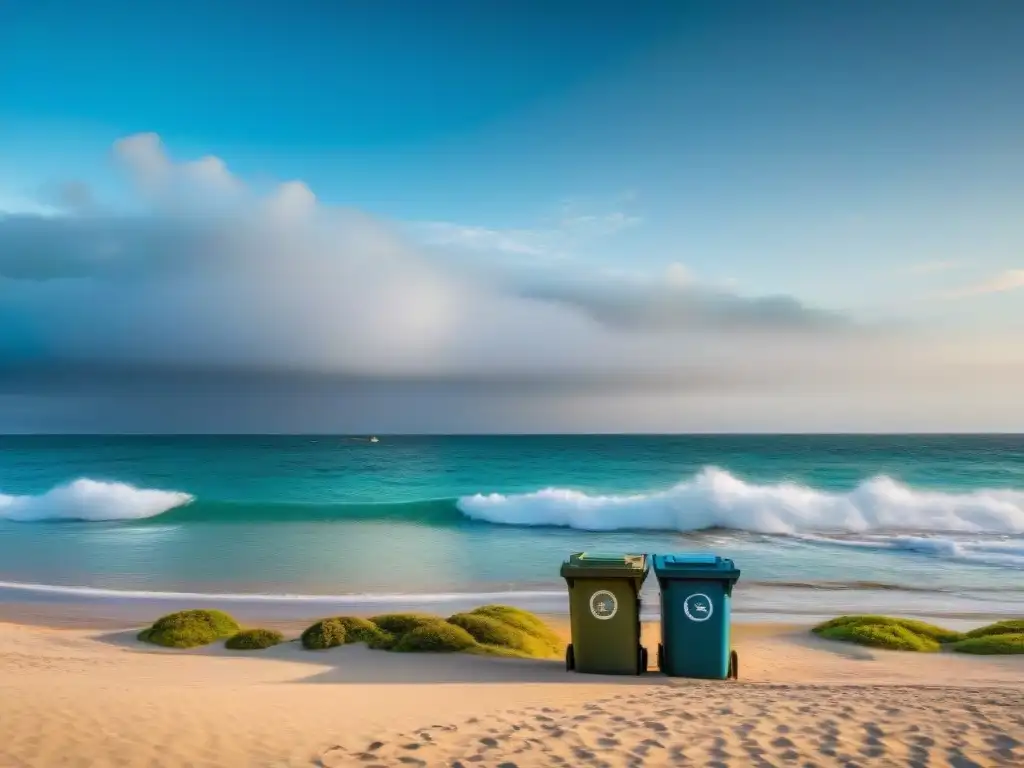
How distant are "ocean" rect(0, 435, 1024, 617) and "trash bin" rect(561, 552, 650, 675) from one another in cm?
552

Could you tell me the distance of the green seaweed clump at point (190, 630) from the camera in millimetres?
9875

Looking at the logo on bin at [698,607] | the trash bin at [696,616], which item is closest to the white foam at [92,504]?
the trash bin at [696,616]

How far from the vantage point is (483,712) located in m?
6.36

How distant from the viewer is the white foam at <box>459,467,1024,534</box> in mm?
26609

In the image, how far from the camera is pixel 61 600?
45.1ft

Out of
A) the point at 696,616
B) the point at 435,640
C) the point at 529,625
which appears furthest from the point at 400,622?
the point at 696,616

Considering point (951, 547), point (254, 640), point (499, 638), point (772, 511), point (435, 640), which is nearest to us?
point (435, 640)

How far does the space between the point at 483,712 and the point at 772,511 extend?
919 inches

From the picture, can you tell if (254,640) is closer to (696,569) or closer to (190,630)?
(190,630)

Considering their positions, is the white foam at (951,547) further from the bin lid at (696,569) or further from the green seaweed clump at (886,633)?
the bin lid at (696,569)

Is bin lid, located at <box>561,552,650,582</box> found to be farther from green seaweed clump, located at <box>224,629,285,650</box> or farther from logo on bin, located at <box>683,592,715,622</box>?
green seaweed clump, located at <box>224,629,285,650</box>

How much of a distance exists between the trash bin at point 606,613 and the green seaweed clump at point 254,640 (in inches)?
175

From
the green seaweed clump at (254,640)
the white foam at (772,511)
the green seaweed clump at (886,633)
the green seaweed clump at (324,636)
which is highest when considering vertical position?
the green seaweed clump at (324,636)

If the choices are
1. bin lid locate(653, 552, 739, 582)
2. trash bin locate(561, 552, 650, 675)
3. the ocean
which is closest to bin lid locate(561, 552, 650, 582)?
trash bin locate(561, 552, 650, 675)
